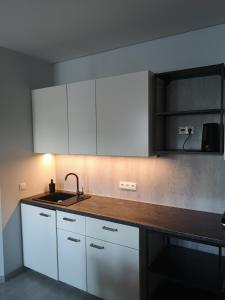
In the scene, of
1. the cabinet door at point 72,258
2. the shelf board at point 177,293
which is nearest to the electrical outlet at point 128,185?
the cabinet door at point 72,258

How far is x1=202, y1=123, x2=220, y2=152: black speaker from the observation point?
2.02 meters

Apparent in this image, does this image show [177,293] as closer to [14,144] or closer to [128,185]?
[128,185]

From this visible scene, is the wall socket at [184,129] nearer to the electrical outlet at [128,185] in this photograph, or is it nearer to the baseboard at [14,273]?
the electrical outlet at [128,185]

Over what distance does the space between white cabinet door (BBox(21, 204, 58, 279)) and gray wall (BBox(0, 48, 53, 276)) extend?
0.11 metres

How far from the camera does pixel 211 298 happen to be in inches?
84.8

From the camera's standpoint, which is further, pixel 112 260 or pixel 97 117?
pixel 97 117

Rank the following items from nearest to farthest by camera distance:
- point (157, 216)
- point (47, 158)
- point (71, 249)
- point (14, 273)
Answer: point (157, 216)
point (71, 249)
point (14, 273)
point (47, 158)

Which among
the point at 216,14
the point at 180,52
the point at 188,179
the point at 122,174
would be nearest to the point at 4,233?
the point at 122,174

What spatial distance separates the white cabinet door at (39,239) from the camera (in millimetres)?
2494

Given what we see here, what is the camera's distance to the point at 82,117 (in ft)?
8.16

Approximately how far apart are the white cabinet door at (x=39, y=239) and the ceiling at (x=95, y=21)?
67.8 inches

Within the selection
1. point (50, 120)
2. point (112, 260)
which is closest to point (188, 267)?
point (112, 260)

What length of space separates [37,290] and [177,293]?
140 cm

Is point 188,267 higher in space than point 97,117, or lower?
lower
